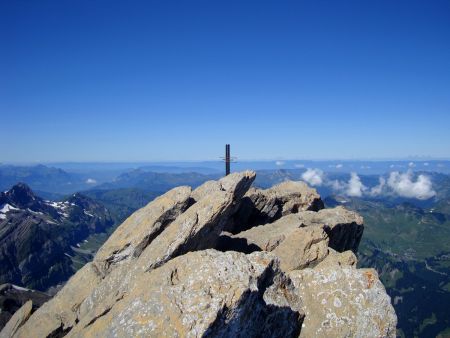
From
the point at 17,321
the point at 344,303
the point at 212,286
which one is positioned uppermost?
the point at 212,286

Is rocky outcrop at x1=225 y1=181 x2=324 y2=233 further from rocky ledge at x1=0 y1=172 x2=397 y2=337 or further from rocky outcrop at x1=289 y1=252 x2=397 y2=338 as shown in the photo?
rocky outcrop at x1=289 y1=252 x2=397 y2=338

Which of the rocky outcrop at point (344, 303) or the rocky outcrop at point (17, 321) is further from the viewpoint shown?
the rocky outcrop at point (17, 321)

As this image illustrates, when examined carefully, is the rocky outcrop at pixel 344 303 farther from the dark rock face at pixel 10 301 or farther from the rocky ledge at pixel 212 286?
the dark rock face at pixel 10 301

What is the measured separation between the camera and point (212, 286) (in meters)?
16.5

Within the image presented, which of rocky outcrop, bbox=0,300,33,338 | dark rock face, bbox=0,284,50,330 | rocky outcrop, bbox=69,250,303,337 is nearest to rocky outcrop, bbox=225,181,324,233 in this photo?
rocky outcrop, bbox=0,300,33,338

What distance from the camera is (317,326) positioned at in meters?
20.9

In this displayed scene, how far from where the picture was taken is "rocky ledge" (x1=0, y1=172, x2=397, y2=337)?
16.0m

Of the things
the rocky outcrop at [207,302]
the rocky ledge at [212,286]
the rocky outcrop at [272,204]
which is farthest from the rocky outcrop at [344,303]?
the rocky outcrop at [272,204]

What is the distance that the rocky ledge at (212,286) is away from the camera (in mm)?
15961

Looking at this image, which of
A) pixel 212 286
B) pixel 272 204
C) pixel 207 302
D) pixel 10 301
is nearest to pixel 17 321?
pixel 212 286

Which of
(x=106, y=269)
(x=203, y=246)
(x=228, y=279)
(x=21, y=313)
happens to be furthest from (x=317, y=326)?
(x=21, y=313)

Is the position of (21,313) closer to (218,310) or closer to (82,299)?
(82,299)

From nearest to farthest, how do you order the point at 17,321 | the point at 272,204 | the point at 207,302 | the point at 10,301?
the point at 207,302 → the point at 17,321 → the point at 272,204 → the point at 10,301

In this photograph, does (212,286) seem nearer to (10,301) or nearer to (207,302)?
(207,302)
